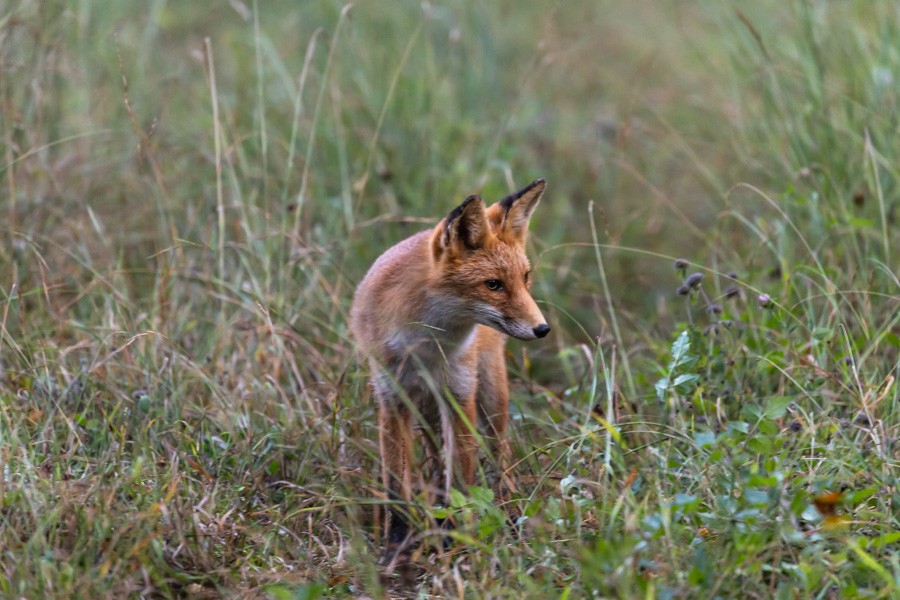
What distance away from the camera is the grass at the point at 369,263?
3402 mm

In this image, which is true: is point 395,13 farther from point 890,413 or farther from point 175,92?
point 890,413

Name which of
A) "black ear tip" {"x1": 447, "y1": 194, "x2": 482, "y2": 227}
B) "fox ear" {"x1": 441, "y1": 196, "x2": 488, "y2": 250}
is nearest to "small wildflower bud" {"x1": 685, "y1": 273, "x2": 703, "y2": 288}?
"fox ear" {"x1": 441, "y1": 196, "x2": 488, "y2": 250}

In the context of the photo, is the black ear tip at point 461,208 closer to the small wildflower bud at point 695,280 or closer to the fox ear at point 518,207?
the fox ear at point 518,207

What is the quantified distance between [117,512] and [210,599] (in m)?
0.51

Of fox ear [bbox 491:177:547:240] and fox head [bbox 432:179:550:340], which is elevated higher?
fox ear [bbox 491:177:547:240]

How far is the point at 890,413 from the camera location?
418 centimetres

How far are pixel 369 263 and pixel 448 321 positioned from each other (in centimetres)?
206

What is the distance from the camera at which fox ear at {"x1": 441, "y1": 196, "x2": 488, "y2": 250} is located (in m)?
4.00

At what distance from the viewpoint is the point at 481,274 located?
4.14m

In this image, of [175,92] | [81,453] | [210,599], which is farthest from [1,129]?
[210,599]

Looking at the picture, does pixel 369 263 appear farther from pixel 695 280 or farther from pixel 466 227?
pixel 695 280

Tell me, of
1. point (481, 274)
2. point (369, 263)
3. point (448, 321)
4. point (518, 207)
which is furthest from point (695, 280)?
point (369, 263)

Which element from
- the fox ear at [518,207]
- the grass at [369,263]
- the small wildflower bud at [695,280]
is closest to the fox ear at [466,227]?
the fox ear at [518,207]

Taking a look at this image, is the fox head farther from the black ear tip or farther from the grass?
the grass
